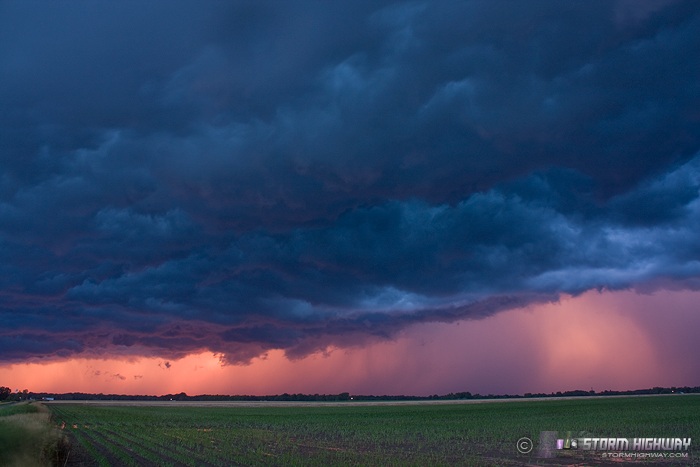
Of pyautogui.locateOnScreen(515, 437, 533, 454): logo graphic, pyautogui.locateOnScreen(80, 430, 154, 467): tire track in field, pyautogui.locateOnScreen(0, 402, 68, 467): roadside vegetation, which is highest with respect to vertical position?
pyautogui.locateOnScreen(0, 402, 68, 467): roadside vegetation

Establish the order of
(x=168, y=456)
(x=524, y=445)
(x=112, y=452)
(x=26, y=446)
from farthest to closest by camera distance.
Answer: (x=524, y=445)
(x=112, y=452)
(x=168, y=456)
(x=26, y=446)

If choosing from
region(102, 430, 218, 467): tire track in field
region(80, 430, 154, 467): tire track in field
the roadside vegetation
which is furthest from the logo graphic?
the roadside vegetation

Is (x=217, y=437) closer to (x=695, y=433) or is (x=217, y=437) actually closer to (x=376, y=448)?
(x=376, y=448)

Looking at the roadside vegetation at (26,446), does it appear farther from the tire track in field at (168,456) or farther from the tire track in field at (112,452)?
the tire track in field at (168,456)

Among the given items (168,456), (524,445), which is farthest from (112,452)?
(524,445)

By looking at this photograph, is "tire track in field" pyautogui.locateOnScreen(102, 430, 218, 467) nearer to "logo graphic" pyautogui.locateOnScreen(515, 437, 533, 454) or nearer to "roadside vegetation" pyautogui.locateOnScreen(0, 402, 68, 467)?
"roadside vegetation" pyautogui.locateOnScreen(0, 402, 68, 467)

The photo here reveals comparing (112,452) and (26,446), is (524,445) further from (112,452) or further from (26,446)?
(26,446)

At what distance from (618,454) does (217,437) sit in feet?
104

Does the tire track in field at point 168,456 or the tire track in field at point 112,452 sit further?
the tire track in field at point 112,452

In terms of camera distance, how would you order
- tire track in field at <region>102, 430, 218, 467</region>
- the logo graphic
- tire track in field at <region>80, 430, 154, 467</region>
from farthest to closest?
the logo graphic
tire track in field at <region>80, 430, 154, 467</region>
tire track in field at <region>102, 430, 218, 467</region>

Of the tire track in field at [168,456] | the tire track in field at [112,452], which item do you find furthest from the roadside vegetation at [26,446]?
the tire track in field at [168,456]

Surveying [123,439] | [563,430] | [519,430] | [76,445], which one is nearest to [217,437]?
[123,439]

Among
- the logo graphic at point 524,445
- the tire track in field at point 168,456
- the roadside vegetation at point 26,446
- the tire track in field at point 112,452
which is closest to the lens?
the roadside vegetation at point 26,446

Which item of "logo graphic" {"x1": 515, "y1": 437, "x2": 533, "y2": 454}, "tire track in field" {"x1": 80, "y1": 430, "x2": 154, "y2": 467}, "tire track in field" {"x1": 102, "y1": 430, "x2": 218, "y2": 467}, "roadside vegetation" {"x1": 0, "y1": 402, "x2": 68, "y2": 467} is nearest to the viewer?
"roadside vegetation" {"x1": 0, "y1": 402, "x2": 68, "y2": 467}
